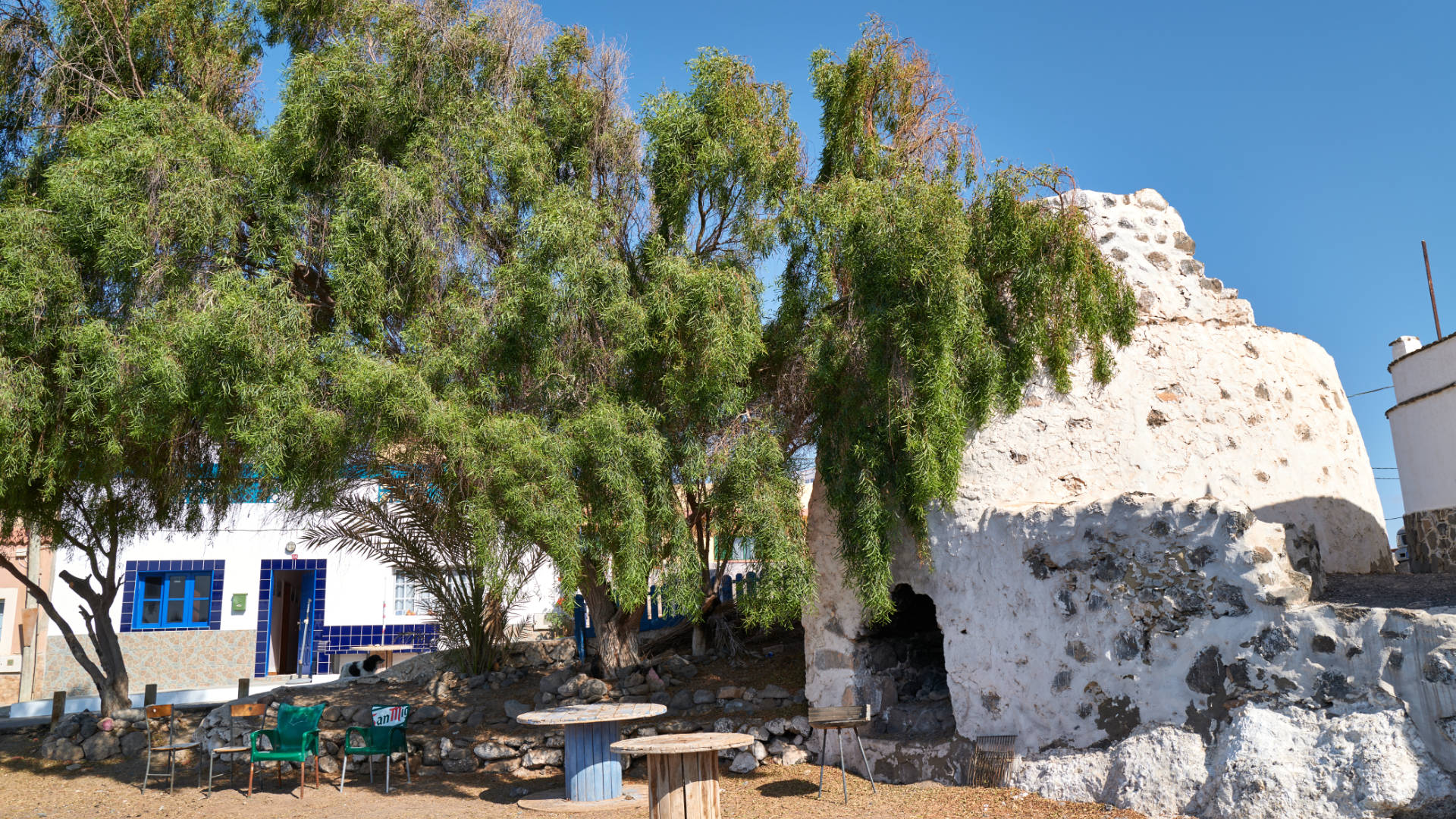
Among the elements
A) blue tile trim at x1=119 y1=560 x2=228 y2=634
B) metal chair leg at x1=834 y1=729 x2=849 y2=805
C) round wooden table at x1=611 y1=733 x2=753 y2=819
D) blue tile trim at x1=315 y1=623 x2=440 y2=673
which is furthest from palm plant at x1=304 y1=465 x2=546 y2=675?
blue tile trim at x1=119 y1=560 x2=228 y2=634

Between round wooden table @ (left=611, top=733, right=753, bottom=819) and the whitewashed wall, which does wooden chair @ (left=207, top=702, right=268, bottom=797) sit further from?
the whitewashed wall

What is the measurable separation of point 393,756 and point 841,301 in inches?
270

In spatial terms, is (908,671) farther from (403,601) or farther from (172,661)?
(172,661)

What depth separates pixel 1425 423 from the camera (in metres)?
12.3

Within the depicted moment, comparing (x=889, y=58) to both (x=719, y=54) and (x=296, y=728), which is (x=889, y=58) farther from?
(x=296, y=728)

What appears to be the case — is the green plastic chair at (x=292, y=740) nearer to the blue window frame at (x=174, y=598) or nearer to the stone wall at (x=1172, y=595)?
the stone wall at (x=1172, y=595)

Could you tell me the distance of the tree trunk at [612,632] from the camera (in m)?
11.6

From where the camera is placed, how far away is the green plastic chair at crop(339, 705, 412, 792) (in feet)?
32.3

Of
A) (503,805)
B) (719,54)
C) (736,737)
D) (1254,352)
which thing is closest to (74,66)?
(719,54)

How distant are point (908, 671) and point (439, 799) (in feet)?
15.5

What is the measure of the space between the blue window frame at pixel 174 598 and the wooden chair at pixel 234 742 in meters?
8.19

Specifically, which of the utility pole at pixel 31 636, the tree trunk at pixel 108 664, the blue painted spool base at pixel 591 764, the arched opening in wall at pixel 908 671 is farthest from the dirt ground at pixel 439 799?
the utility pole at pixel 31 636

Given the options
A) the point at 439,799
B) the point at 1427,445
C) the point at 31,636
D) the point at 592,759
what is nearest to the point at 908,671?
the point at 592,759

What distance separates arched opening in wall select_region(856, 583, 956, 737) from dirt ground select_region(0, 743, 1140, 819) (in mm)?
753
